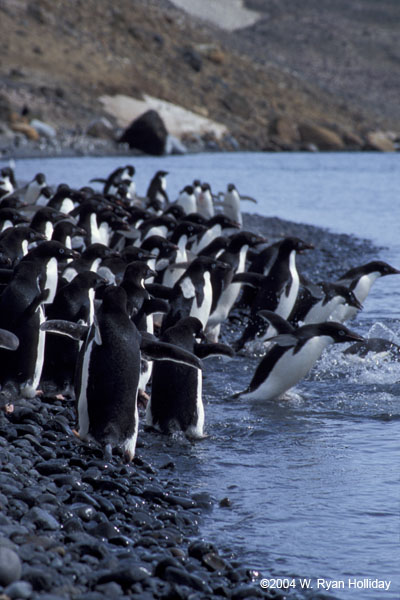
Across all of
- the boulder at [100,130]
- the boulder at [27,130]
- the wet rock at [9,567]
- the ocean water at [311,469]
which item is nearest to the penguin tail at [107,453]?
the ocean water at [311,469]

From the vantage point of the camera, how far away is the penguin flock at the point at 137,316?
496 centimetres

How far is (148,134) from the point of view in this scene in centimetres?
3856

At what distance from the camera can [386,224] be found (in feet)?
66.7

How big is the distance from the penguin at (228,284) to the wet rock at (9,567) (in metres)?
5.37

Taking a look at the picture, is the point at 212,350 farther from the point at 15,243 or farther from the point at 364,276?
the point at 364,276

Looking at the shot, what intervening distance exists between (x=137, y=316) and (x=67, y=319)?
1.71 feet

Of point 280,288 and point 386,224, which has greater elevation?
point 280,288

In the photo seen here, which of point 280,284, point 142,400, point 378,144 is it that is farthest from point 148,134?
point 142,400

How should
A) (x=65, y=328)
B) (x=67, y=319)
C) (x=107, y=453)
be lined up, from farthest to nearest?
(x=67, y=319), (x=65, y=328), (x=107, y=453)

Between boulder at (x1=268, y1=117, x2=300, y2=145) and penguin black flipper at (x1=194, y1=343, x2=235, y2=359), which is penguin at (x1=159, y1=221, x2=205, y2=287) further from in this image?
boulder at (x1=268, y1=117, x2=300, y2=145)

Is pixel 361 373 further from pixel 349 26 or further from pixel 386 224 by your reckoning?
pixel 349 26

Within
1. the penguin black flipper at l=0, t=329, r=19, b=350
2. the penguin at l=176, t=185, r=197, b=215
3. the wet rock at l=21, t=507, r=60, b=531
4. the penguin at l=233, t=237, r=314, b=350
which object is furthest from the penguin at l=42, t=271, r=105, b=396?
the penguin at l=176, t=185, r=197, b=215

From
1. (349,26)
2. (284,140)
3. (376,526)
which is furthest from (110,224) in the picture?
(349,26)

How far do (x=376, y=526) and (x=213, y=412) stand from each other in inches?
83.2
